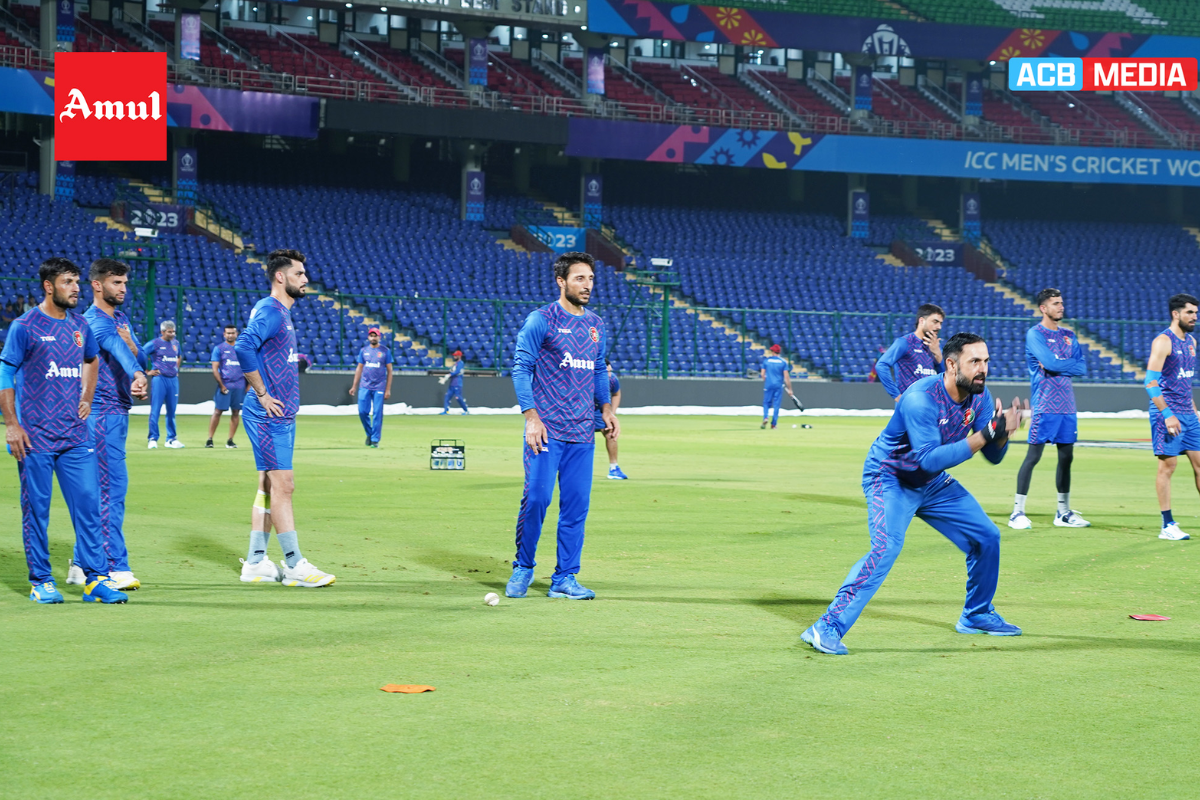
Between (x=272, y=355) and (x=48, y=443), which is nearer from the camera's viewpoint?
(x=48, y=443)

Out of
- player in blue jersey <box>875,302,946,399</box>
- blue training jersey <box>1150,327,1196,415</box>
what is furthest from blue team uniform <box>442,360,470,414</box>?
blue training jersey <box>1150,327,1196,415</box>

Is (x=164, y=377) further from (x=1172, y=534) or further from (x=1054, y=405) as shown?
(x=1172, y=534)

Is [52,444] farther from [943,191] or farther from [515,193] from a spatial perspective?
[943,191]

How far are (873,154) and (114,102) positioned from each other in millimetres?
31995

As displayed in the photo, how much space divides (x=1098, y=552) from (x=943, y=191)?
53989 mm

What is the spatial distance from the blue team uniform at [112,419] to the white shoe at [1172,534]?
872 cm

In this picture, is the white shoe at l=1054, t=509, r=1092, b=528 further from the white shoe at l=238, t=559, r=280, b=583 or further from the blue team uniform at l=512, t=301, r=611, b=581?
the white shoe at l=238, t=559, r=280, b=583

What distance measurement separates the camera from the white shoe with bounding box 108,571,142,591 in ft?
28.8

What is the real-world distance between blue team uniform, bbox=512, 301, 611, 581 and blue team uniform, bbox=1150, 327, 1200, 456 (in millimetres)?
6281

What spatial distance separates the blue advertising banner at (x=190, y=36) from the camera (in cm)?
4806

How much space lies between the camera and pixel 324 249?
154 ft

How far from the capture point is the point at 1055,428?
1339 centimetres

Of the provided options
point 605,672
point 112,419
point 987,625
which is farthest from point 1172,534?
point 112,419

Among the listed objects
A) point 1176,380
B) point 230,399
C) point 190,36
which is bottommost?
point 230,399
